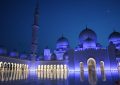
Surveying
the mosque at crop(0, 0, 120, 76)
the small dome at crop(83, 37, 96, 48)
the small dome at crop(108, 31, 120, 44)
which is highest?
the small dome at crop(108, 31, 120, 44)

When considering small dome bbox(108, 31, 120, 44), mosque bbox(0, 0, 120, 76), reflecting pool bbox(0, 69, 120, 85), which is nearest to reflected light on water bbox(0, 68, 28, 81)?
reflecting pool bbox(0, 69, 120, 85)

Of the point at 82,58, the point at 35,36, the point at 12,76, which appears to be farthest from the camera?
the point at 35,36

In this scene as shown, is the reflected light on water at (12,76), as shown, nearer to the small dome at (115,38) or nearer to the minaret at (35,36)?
the minaret at (35,36)

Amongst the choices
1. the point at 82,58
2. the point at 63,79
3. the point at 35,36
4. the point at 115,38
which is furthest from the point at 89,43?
the point at 63,79

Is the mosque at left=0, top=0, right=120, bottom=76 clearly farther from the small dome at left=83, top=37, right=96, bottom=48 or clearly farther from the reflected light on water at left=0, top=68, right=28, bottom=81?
the reflected light on water at left=0, top=68, right=28, bottom=81

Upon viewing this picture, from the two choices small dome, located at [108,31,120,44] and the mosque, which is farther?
small dome, located at [108,31,120,44]

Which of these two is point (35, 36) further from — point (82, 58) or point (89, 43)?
point (82, 58)

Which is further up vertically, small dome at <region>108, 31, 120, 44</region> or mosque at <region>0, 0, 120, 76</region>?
small dome at <region>108, 31, 120, 44</region>

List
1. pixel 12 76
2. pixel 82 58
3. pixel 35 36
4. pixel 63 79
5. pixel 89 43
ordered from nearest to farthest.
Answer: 1. pixel 63 79
2. pixel 12 76
3. pixel 82 58
4. pixel 89 43
5. pixel 35 36

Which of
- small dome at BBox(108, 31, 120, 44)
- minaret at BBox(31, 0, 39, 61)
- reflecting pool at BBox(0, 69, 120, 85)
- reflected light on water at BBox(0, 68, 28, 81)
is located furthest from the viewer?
minaret at BBox(31, 0, 39, 61)

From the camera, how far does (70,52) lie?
23.9m

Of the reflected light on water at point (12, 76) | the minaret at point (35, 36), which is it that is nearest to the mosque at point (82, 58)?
the minaret at point (35, 36)

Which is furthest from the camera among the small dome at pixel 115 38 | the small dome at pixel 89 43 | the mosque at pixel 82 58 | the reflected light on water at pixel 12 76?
the small dome at pixel 115 38

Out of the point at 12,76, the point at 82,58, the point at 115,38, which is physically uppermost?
the point at 115,38
